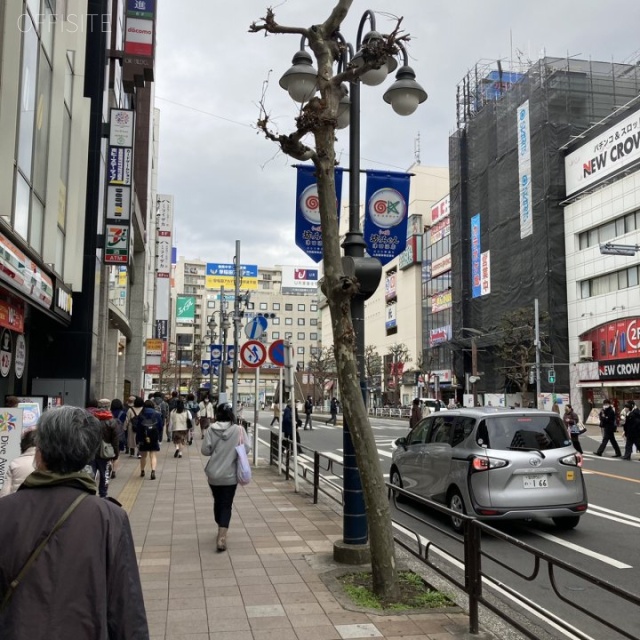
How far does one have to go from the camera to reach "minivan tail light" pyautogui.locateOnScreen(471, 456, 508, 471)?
827cm

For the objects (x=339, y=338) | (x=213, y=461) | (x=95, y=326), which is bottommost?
(x=213, y=461)

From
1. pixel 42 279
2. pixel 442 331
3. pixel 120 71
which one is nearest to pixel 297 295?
pixel 442 331

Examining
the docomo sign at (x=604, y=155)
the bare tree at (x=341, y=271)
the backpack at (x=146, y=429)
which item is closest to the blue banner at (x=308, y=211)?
the bare tree at (x=341, y=271)

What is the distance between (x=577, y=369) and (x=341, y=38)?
39.8 meters

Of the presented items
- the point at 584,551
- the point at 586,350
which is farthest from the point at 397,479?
the point at 586,350

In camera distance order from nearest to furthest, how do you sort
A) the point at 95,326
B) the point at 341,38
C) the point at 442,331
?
the point at 341,38
the point at 95,326
the point at 442,331

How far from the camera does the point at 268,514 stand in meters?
9.91

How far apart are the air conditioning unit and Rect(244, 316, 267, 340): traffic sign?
32314 mm

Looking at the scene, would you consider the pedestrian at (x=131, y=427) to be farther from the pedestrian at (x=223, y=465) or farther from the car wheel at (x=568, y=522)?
the car wheel at (x=568, y=522)

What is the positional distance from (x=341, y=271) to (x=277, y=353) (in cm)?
838

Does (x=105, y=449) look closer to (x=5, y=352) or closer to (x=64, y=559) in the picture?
(x=5, y=352)

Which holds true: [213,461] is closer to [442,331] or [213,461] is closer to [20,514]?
[20,514]

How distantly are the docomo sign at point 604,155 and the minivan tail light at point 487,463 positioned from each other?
1418 inches

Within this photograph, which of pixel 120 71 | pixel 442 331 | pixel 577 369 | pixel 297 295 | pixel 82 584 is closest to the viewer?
pixel 82 584
